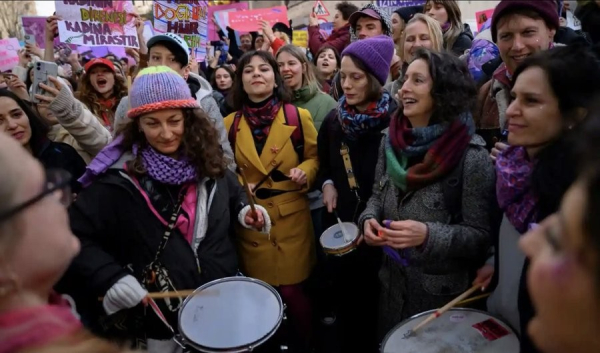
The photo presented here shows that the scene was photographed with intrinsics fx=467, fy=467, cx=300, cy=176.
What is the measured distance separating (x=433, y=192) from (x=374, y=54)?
4.03ft

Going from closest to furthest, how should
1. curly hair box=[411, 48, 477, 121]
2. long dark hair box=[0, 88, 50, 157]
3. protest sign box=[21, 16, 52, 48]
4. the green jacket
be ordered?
curly hair box=[411, 48, 477, 121] → long dark hair box=[0, 88, 50, 157] → the green jacket → protest sign box=[21, 16, 52, 48]

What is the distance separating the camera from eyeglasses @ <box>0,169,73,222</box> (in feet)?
3.44

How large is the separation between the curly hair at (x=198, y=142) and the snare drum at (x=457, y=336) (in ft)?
4.38

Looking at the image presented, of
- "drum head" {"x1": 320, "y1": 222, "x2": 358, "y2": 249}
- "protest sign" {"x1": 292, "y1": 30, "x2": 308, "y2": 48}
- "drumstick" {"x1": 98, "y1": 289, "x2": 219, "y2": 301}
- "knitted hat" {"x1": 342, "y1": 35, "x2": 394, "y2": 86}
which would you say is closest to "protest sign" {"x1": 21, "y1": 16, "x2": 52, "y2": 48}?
"protest sign" {"x1": 292, "y1": 30, "x2": 308, "y2": 48}

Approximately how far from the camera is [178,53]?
419 centimetres

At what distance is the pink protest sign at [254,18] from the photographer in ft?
31.6

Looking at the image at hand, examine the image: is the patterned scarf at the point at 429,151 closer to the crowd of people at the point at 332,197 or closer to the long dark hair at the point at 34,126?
the crowd of people at the point at 332,197

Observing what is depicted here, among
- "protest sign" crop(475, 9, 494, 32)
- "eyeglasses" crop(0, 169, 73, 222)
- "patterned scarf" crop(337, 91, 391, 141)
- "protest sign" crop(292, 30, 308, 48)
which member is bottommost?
"patterned scarf" crop(337, 91, 391, 141)

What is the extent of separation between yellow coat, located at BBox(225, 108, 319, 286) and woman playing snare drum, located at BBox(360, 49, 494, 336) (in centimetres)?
91

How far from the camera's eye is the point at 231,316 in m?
2.36

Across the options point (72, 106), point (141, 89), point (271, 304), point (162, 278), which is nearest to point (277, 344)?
point (271, 304)

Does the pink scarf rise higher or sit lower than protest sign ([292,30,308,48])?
lower

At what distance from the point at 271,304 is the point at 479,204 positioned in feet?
3.95

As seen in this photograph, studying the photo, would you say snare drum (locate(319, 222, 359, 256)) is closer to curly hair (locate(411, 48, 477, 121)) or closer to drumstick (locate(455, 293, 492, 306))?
drumstick (locate(455, 293, 492, 306))
